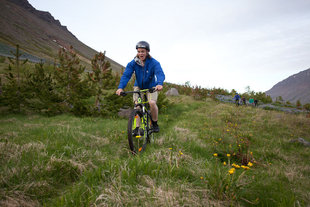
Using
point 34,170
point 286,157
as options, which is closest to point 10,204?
point 34,170

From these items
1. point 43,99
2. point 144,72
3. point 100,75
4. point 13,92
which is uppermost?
point 100,75

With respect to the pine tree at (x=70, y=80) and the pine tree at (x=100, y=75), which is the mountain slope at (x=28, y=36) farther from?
the pine tree at (x=100, y=75)

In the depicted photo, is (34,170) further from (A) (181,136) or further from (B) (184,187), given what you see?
(A) (181,136)

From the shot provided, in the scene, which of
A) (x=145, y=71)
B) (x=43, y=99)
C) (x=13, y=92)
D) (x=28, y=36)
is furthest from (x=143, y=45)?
(x=28, y=36)

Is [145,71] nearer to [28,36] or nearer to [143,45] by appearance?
[143,45]

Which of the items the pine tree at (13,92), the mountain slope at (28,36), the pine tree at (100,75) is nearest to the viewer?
the pine tree at (100,75)

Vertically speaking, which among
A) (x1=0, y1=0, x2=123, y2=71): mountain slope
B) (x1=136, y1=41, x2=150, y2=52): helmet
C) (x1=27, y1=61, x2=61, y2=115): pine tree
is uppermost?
(x1=0, y1=0, x2=123, y2=71): mountain slope

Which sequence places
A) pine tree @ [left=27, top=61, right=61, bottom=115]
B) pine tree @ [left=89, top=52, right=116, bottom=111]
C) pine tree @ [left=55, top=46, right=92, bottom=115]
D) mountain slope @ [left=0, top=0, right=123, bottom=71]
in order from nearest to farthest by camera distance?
pine tree @ [left=89, top=52, right=116, bottom=111], pine tree @ [left=27, top=61, right=61, bottom=115], pine tree @ [left=55, top=46, right=92, bottom=115], mountain slope @ [left=0, top=0, right=123, bottom=71]

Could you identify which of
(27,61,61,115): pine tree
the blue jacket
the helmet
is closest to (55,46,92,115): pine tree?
(27,61,61,115): pine tree

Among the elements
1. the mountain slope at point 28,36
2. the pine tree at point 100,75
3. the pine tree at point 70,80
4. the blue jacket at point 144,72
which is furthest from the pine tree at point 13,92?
the mountain slope at point 28,36

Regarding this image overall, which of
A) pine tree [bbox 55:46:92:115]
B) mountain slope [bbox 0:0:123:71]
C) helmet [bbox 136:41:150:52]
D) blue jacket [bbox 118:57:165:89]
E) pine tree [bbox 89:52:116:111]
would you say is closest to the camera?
helmet [bbox 136:41:150:52]

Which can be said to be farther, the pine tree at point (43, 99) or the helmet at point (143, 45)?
the pine tree at point (43, 99)

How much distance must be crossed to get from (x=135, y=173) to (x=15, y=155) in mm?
2085

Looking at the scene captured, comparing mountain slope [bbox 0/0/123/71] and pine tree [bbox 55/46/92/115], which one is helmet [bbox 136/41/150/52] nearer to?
pine tree [bbox 55/46/92/115]
